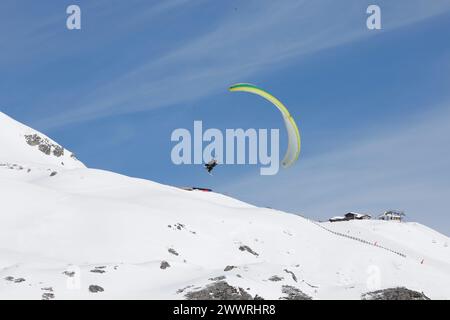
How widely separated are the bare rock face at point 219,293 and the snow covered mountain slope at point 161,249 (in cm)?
26

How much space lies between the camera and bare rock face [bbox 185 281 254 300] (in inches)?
1359

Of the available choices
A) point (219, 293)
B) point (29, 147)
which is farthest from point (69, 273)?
point (29, 147)

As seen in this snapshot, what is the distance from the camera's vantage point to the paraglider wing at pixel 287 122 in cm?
5166

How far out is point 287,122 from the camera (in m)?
52.8

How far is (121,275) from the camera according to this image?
39031 mm

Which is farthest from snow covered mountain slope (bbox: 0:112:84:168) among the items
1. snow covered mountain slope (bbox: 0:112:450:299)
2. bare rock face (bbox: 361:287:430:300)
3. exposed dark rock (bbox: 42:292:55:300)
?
bare rock face (bbox: 361:287:430:300)

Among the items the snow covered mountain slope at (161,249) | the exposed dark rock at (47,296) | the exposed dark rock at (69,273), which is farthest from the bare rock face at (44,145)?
the exposed dark rock at (47,296)

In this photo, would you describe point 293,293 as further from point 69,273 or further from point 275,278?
point 69,273

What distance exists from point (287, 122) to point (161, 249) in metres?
13.8

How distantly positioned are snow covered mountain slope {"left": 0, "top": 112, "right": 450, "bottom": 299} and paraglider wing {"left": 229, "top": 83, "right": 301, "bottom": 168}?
868 centimetres

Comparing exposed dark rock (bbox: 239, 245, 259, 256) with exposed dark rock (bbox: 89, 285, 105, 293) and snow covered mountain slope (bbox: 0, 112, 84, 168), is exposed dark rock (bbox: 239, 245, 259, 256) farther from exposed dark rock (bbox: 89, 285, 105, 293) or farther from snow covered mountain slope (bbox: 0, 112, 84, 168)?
snow covered mountain slope (bbox: 0, 112, 84, 168)

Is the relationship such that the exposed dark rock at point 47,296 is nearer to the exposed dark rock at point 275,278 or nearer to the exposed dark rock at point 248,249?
the exposed dark rock at point 275,278
